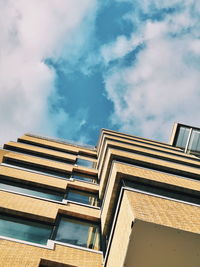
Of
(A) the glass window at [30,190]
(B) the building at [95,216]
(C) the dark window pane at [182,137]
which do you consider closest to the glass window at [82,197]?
(B) the building at [95,216]

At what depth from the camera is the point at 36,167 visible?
18.1 meters

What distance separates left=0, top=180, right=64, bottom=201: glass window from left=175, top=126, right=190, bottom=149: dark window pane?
902 inches

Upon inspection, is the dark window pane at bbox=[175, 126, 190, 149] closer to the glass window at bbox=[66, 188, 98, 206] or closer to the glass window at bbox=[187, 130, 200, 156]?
the glass window at bbox=[187, 130, 200, 156]

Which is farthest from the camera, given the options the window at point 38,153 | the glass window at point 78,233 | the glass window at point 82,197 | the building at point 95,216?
the window at point 38,153

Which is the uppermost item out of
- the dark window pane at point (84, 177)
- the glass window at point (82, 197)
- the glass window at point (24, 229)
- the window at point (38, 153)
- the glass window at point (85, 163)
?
the glass window at point (85, 163)

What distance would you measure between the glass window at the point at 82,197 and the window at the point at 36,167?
2116 mm

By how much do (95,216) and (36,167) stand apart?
7100 millimetres

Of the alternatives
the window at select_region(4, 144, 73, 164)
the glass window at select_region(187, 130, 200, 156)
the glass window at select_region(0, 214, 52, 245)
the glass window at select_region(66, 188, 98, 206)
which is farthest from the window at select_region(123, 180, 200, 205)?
the glass window at select_region(187, 130, 200, 156)

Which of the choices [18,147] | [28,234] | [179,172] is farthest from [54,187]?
[179,172]

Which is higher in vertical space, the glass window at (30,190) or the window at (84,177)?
the window at (84,177)

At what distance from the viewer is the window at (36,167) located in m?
17.8

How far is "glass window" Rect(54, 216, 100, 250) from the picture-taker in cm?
1104

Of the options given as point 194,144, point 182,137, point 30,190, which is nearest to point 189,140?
point 194,144

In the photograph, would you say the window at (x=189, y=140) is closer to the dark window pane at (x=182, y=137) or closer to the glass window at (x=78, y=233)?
the dark window pane at (x=182, y=137)
